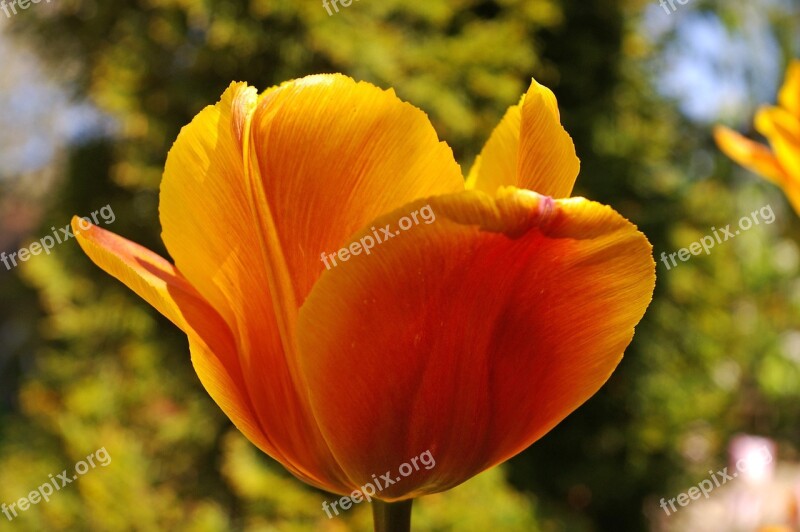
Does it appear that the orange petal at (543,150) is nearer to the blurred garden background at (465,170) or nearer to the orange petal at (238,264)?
the orange petal at (238,264)

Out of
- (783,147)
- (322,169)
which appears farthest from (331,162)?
(783,147)

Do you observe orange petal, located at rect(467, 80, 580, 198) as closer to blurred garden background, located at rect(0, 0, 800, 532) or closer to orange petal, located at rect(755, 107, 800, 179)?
orange petal, located at rect(755, 107, 800, 179)

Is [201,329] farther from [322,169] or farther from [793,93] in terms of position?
[793,93]

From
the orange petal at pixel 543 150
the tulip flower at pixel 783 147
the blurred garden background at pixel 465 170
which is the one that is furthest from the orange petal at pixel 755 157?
the blurred garden background at pixel 465 170

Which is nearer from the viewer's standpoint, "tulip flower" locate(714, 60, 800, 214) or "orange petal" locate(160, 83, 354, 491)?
"orange petal" locate(160, 83, 354, 491)

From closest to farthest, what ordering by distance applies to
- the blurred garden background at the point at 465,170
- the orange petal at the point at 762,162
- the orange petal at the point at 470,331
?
the orange petal at the point at 470,331, the orange petal at the point at 762,162, the blurred garden background at the point at 465,170

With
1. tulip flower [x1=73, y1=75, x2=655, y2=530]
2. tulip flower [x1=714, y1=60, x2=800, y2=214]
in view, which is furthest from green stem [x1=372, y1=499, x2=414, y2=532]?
tulip flower [x1=714, y1=60, x2=800, y2=214]

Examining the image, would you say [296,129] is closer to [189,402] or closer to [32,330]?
[189,402]

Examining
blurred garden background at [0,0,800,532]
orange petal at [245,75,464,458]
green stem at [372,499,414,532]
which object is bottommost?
blurred garden background at [0,0,800,532]
